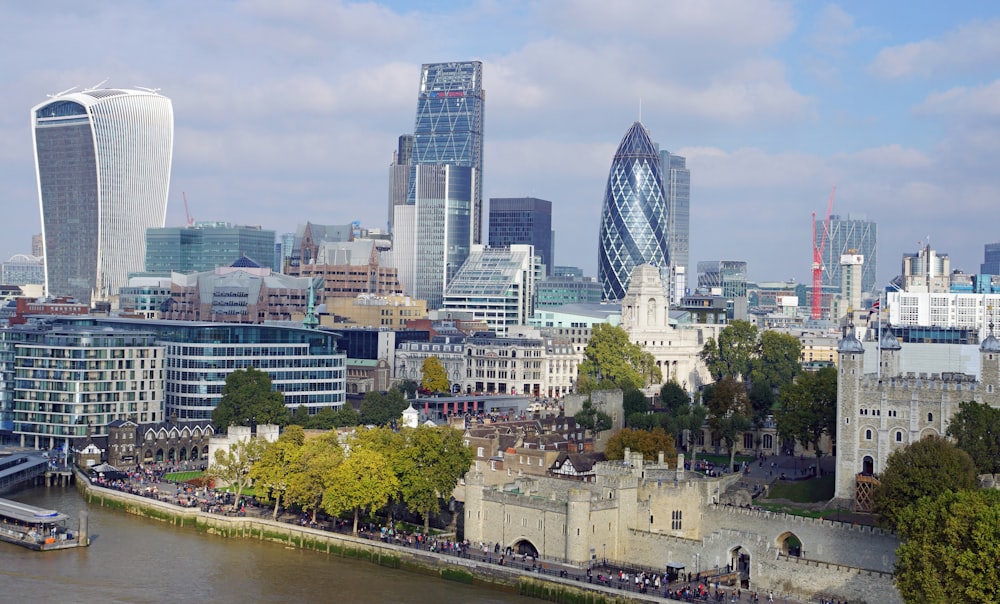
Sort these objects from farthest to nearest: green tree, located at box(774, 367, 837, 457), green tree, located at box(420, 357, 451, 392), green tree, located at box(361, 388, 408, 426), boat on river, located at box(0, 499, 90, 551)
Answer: green tree, located at box(420, 357, 451, 392)
green tree, located at box(361, 388, 408, 426)
green tree, located at box(774, 367, 837, 457)
boat on river, located at box(0, 499, 90, 551)

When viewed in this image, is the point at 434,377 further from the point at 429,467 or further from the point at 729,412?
the point at 429,467

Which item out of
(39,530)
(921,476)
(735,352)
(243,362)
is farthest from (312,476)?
(735,352)

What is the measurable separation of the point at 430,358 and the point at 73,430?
158 feet

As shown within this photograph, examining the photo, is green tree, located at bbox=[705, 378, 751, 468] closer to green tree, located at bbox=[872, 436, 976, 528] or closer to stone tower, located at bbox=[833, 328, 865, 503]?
stone tower, located at bbox=[833, 328, 865, 503]

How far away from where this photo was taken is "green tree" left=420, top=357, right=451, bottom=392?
458ft

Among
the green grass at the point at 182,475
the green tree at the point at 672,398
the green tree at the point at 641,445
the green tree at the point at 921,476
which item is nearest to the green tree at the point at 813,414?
the green tree at the point at 641,445

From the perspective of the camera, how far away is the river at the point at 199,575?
61.7m

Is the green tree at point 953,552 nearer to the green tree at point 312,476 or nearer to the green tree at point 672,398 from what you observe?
the green tree at point 312,476

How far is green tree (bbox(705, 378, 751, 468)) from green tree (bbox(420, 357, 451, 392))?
1310 inches

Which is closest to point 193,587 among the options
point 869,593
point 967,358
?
point 869,593

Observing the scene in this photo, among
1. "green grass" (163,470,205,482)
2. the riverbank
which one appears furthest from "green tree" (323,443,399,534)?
"green grass" (163,470,205,482)

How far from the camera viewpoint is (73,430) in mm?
104625

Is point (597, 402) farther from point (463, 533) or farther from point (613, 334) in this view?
point (613, 334)

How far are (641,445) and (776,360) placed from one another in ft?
190
